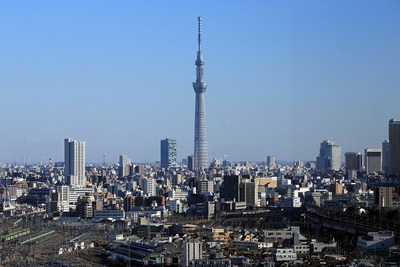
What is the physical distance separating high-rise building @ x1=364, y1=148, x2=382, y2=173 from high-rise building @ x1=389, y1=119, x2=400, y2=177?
5.47m

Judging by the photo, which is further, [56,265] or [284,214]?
[284,214]

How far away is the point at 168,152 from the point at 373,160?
13391 mm

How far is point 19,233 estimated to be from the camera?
20672mm

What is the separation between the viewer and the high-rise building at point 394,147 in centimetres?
3988

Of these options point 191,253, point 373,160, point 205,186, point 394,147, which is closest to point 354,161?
point 373,160

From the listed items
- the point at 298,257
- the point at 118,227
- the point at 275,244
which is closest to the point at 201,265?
the point at 298,257

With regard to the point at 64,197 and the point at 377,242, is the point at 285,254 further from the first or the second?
the point at 64,197

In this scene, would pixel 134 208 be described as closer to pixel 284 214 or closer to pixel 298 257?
pixel 284 214

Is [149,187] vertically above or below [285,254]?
above

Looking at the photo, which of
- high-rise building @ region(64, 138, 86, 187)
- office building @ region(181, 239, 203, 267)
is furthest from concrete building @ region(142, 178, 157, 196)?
office building @ region(181, 239, 203, 267)

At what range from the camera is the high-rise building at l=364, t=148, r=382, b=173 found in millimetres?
46406

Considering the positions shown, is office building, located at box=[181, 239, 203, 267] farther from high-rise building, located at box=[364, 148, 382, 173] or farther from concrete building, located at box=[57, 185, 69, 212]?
high-rise building, located at box=[364, 148, 382, 173]

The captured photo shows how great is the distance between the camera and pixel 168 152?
5631cm

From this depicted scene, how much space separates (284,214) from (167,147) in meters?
31.2
